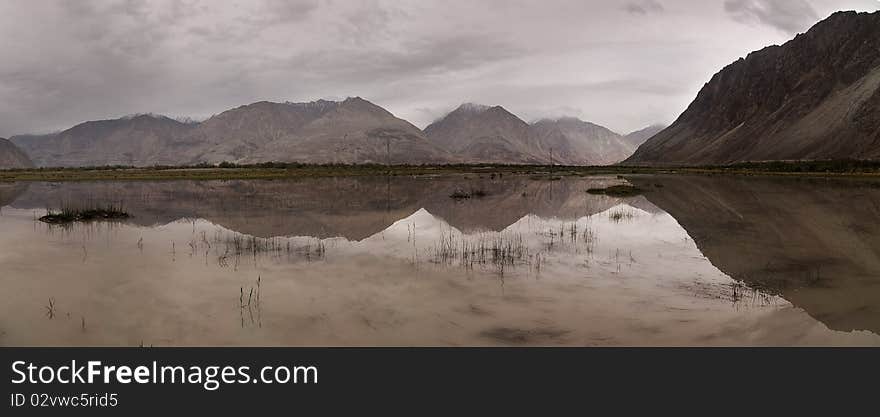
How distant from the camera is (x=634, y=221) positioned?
30141 millimetres

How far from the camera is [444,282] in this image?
50.3 ft

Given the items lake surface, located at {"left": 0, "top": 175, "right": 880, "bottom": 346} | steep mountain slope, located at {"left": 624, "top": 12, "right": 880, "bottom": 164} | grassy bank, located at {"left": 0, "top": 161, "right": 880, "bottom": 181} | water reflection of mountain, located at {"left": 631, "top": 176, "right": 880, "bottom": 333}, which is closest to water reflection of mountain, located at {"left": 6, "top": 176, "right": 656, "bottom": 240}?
lake surface, located at {"left": 0, "top": 175, "right": 880, "bottom": 346}

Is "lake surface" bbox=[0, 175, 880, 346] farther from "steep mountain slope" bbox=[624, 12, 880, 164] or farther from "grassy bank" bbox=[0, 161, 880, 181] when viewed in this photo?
"steep mountain slope" bbox=[624, 12, 880, 164]

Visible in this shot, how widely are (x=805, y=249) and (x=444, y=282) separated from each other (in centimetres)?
1492

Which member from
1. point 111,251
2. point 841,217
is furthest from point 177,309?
point 841,217

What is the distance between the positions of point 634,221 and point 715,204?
14.6m

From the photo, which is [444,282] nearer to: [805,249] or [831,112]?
[805,249]

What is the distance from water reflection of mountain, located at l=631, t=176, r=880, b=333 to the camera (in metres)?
12.9

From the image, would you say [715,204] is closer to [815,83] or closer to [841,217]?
[841,217]

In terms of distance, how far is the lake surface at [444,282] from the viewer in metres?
11.0

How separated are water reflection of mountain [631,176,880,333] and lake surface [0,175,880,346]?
0.29ft

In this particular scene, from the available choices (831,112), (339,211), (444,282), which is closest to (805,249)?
(444,282)

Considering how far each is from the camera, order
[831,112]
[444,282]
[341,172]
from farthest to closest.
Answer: [831,112] < [341,172] < [444,282]

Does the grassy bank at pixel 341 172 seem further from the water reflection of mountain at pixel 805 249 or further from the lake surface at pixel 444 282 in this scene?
the lake surface at pixel 444 282
